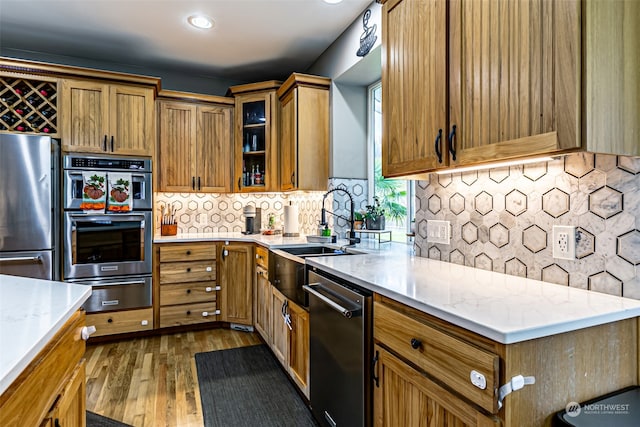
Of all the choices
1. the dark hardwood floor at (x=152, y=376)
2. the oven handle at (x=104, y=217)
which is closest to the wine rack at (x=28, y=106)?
the oven handle at (x=104, y=217)

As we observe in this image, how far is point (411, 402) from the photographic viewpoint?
1.21 m

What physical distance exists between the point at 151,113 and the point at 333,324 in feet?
8.86

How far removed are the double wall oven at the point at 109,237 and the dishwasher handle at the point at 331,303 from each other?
1956mm

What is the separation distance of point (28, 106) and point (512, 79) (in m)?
3.57

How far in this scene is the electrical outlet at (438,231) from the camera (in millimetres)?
1898

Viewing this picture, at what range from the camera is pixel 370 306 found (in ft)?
4.74

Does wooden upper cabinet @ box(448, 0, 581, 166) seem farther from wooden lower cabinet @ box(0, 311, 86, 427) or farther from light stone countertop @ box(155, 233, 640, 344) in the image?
wooden lower cabinet @ box(0, 311, 86, 427)

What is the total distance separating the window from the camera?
285cm

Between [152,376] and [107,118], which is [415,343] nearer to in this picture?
[152,376]

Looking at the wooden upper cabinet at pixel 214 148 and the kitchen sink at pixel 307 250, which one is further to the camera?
the wooden upper cabinet at pixel 214 148

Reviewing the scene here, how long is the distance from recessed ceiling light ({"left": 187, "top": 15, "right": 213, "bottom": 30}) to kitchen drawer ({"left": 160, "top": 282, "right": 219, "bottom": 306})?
88.4 inches

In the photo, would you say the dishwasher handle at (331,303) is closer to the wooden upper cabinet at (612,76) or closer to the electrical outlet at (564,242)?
the electrical outlet at (564,242)

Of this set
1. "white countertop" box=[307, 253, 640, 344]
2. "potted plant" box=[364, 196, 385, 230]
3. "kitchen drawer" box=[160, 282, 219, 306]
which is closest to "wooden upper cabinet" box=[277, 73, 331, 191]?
"potted plant" box=[364, 196, 385, 230]

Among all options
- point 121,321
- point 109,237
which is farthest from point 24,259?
point 121,321
